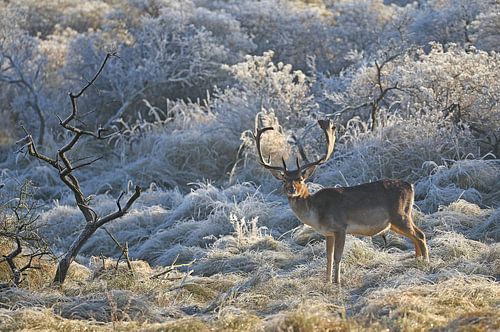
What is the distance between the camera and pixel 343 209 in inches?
327

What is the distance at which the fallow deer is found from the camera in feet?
27.1

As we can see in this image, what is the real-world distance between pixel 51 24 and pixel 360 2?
11.4 metres

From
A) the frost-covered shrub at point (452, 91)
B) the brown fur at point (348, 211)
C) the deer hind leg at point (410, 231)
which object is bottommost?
the frost-covered shrub at point (452, 91)

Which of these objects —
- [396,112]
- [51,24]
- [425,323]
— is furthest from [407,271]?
[51,24]

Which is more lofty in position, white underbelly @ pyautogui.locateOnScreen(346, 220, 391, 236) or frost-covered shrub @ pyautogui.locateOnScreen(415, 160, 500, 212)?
white underbelly @ pyautogui.locateOnScreen(346, 220, 391, 236)

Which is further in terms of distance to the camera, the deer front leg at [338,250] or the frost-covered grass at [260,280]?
the deer front leg at [338,250]

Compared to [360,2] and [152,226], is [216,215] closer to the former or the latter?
[152,226]

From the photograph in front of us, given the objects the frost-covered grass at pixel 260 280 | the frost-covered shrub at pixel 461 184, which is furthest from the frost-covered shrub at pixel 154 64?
the frost-covered shrub at pixel 461 184

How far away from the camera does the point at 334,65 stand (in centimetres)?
2345

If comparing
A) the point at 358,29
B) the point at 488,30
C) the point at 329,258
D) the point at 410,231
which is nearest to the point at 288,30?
the point at 358,29

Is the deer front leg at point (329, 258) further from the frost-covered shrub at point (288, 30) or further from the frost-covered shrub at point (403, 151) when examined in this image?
the frost-covered shrub at point (288, 30)

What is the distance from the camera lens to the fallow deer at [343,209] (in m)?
8.27

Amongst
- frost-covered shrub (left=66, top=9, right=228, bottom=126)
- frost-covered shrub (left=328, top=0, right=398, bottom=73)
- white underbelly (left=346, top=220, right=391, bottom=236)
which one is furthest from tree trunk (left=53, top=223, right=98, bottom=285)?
frost-covered shrub (left=328, top=0, right=398, bottom=73)

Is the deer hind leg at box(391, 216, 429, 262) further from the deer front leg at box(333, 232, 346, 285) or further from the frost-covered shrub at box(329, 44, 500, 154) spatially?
the frost-covered shrub at box(329, 44, 500, 154)
